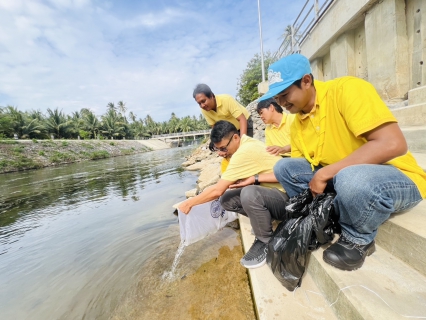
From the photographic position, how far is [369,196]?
3.26 feet

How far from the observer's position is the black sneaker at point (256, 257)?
1.60m

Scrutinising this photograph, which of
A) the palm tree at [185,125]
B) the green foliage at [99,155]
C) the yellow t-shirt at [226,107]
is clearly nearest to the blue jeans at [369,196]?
the yellow t-shirt at [226,107]

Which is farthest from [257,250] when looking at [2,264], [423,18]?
[423,18]

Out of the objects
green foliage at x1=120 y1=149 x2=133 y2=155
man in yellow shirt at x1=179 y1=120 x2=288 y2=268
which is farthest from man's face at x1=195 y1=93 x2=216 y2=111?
green foliage at x1=120 y1=149 x2=133 y2=155

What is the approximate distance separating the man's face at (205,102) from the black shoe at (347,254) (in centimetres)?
232

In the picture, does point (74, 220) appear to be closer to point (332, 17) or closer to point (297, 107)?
point (297, 107)

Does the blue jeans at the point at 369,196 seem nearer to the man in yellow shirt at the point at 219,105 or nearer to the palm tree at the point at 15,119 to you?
the man in yellow shirt at the point at 219,105

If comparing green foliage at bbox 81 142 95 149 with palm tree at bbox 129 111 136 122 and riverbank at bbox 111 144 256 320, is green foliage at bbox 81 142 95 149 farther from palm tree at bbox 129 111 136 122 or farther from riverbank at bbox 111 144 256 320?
palm tree at bbox 129 111 136 122

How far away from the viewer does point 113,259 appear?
263 centimetres

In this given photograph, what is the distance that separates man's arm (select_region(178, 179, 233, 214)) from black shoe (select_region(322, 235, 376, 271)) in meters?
0.91

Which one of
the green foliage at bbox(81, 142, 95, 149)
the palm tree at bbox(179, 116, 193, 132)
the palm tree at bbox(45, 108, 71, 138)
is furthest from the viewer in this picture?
the palm tree at bbox(179, 116, 193, 132)

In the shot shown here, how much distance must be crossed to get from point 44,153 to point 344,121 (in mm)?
23883

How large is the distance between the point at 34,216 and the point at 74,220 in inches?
55.3

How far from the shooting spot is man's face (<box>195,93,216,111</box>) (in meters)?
2.89
